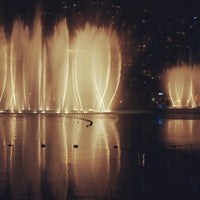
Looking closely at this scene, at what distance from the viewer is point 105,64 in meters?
46.6

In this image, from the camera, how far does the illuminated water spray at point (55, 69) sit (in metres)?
43.1

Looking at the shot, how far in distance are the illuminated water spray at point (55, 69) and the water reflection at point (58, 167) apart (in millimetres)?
26965

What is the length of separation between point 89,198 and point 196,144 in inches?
303

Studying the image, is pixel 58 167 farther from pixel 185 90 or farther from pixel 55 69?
pixel 185 90

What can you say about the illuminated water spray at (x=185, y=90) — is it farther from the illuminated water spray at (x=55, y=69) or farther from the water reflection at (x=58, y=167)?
the water reflection at (x=58, y=167)

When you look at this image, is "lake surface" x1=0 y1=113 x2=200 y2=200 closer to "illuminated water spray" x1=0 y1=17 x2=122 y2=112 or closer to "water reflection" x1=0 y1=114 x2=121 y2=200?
"water reflection" x1=0 y1=114 x2=121 y2=200

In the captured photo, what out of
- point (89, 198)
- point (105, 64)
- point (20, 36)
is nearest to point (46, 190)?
point (89, 198)

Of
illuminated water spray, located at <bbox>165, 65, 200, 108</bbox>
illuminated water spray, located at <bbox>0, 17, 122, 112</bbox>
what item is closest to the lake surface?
illuminated water spray, located at <bbox>0, 17, 122, 112</bbox>

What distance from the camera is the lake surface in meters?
8.02

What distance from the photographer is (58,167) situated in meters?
10.5

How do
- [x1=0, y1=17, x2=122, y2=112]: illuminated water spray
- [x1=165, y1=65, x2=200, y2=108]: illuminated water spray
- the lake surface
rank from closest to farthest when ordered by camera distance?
the lake surface → [x1=0, y1=17, x2=122, y2=112]: illuminated water spray → [x1=165, y1=65, x2=200, y2=108]: illuminated water spray

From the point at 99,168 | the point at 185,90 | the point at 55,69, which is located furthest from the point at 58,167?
the point at 185,90

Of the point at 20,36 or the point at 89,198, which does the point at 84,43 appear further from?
the point at 89,198

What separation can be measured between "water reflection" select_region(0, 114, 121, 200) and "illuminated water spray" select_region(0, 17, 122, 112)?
1062 inches
